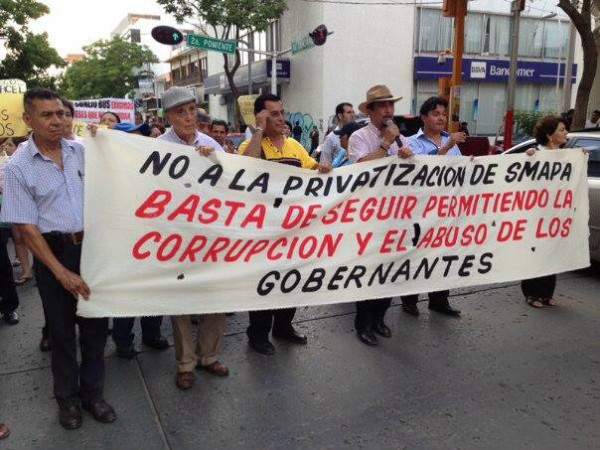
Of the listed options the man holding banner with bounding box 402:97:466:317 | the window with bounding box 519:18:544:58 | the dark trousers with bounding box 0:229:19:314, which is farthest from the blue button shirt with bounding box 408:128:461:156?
the window with bounding box 519:18:544:58

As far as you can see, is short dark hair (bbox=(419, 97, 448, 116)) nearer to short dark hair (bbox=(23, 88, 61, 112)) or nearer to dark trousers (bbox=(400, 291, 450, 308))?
dark trousers (bbox=(400, 291, 450, 308))

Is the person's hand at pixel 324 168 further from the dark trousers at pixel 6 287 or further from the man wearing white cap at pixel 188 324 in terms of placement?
the dark trousers at pixel 6 287

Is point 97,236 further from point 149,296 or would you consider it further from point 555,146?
point 555,146

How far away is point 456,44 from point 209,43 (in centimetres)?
712

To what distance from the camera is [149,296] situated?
10.2 ft

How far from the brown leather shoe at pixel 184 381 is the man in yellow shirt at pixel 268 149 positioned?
2.31 ft

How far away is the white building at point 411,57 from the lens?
71.9 ft

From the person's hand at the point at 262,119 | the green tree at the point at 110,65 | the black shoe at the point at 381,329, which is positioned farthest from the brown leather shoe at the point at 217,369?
the green tree at the point at 110,65

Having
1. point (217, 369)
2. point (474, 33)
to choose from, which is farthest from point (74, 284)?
point (474, 33)

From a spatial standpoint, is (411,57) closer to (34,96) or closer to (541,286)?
(541,286)

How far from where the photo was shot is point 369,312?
4238mm

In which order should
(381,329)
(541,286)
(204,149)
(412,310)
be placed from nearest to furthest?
(204,149) → (381,329) → (412,310) → (541,286)

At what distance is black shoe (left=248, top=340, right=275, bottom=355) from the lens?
13.2 feet

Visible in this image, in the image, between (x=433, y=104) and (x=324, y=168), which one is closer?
(x=324, y=168)
